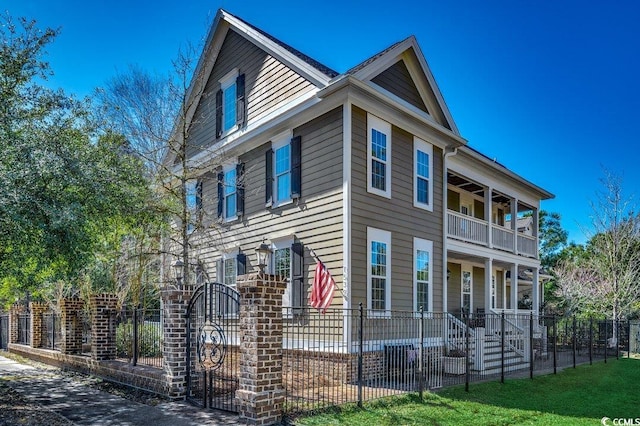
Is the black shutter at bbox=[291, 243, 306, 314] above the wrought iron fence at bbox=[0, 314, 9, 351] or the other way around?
Answer: above

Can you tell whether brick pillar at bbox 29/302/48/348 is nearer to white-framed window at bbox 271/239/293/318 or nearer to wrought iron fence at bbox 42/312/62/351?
wrought iron fence at bbox 42/312/62/351

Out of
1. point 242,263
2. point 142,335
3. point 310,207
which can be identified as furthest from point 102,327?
point 310,207

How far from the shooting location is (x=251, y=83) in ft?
50.5

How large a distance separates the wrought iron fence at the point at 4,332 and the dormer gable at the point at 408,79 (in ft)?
54.1

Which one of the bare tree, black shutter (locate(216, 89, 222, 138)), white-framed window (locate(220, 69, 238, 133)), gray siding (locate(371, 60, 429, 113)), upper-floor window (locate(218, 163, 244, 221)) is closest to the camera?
gray siding (locate(371, 60, 429, 113))

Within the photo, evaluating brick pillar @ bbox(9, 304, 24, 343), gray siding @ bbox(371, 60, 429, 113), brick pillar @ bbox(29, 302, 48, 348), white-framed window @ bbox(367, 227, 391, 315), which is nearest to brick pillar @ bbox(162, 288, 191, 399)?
white-framed window @ bbox(367, 227, 391, 315)

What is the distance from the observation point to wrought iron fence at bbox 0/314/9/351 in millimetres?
19109

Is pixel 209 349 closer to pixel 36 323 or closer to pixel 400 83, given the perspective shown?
pixel 400 83

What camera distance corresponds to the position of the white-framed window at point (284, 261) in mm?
13391

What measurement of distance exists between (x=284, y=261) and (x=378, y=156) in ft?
12.5

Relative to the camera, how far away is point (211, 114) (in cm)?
1744

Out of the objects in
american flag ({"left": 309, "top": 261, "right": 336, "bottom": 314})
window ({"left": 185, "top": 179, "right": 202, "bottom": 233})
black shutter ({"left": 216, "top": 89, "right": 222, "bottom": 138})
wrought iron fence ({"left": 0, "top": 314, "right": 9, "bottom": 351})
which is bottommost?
wrought iron fence ({"left": 0, "top": 314, "right": 9, "bottom": 351})

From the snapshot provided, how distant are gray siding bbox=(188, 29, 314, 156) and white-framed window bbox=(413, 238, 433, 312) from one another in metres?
5.37

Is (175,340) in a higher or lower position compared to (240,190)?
lower
